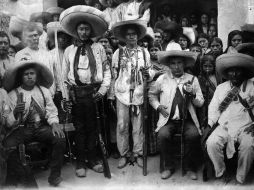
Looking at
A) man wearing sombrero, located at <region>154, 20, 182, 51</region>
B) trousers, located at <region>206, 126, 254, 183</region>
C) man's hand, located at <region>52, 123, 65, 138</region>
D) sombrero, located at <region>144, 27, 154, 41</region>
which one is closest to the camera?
trousers, located at <region>206, 126, 254, 183</region>

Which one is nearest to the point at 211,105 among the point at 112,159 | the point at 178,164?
the point at 178,164

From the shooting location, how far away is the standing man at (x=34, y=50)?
4.81 metres

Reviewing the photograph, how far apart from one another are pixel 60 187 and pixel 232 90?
189 centimetres

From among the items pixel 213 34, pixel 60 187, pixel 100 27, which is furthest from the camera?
pixel 213 34

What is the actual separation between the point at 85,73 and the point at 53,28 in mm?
699

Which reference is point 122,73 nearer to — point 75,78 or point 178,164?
point 75,78

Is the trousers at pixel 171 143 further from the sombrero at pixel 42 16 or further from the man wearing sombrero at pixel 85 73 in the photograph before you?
the sombrero at pixel 42 16

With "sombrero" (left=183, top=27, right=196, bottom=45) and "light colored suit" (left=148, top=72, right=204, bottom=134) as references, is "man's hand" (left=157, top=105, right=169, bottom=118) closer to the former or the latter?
"light colored suit" (left=148, top=72, right=204, bottom=134)

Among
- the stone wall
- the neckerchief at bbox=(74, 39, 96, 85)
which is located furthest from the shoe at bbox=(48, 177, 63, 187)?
the stone wall

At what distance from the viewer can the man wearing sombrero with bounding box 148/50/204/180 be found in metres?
4.60

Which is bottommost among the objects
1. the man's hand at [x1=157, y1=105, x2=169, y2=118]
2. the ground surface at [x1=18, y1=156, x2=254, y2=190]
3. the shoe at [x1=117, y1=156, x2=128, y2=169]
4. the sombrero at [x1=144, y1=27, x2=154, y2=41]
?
the ground surface at [x1=18, y1=156, x2=254, y2=190]

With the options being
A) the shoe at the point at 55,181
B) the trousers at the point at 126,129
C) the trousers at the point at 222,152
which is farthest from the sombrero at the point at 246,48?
the shoe at the point at 55,181

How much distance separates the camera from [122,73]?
15.9 feet

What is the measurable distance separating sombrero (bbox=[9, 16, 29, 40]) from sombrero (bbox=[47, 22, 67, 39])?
256 millimetres
